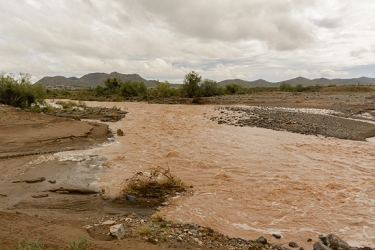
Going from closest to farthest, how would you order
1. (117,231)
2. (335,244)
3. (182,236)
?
(117,231) < (335,244) < (182,236)

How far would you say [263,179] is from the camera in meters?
10.5

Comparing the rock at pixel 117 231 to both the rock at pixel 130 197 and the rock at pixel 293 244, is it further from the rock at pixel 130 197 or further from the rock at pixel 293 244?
the rock at pixel 293 244

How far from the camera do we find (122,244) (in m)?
5.12

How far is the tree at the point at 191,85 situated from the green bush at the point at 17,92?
3427 centimetres

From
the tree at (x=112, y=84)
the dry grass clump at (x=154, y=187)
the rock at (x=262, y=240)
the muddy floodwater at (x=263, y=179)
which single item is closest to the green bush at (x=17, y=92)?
the muddy floodwater at (x=263, y=179)

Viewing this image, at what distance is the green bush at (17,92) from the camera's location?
24500mm

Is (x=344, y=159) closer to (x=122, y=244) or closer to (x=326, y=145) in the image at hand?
(x=326, y=145)

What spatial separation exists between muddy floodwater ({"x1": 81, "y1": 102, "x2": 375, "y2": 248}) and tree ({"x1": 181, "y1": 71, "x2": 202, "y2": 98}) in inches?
1527

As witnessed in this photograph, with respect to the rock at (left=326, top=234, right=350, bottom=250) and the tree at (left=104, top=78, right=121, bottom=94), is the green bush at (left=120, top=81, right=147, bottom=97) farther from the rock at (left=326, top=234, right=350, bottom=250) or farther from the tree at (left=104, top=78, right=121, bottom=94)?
the rock at (left=326, top=234, right=350, bottom=250)

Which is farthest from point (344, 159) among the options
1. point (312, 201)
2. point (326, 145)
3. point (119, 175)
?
point (119, 175)

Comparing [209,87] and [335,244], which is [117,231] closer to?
[335,244]

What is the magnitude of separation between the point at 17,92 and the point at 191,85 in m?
36.5

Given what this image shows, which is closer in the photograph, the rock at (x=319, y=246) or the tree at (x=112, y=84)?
the rock at (x=319, y=246)

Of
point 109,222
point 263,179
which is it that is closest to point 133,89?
point 263,179
